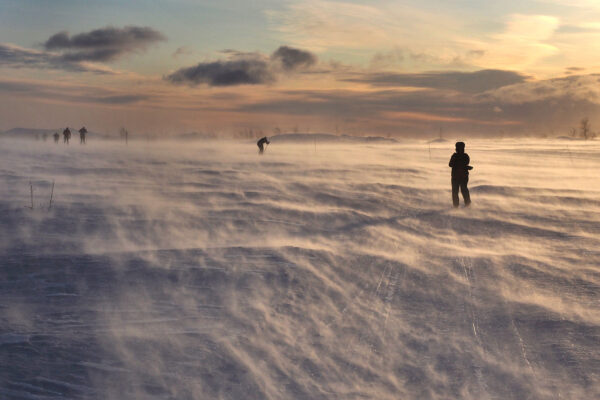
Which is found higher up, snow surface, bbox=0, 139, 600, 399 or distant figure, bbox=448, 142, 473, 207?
distant figure, bbox=448, 142, 473, 207

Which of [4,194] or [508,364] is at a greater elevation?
[4,194]

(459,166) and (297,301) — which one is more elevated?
(459,166)

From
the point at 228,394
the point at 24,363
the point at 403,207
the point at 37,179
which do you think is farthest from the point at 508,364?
the point at 37,179

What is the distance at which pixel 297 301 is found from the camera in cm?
744

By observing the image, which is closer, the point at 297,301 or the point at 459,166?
the point at 297,301

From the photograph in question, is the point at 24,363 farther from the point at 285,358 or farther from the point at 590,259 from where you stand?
the point at 590,259

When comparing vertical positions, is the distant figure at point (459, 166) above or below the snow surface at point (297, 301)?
above

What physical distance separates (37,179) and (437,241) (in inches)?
599

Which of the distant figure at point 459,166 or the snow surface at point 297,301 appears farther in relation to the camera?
the distant figure at point 459,166

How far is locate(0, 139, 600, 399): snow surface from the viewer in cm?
557

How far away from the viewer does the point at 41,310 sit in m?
7.22

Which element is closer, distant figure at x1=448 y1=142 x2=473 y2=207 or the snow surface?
the snow surface

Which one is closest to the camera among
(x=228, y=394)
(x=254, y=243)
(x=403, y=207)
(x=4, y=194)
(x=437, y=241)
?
(x=228, y=394)

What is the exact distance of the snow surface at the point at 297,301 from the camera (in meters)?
5.57
